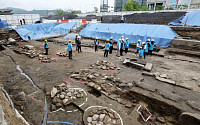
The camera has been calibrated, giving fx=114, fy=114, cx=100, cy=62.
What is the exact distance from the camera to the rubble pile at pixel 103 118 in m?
3.80

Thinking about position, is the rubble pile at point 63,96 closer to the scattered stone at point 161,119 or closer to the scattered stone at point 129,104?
the scattered stone at point 129,104

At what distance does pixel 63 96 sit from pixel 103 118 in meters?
2.01

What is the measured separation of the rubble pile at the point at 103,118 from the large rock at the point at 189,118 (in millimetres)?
2255

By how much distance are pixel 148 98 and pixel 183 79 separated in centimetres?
313

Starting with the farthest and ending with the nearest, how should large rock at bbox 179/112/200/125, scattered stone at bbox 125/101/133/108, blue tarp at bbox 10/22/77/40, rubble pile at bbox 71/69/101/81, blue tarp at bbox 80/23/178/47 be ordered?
blue tarp at bbox 10/22/77/40
blue tarp at bbox 80/23/178/47
rubble pile at bbox 71/69/101/81
scattered stone at bbox 125/101/133/108
large rock at bbox 179/112/200/125

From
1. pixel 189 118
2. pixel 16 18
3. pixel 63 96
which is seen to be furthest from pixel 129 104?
pixel 16 18

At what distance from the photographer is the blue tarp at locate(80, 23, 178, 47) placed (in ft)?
44.3

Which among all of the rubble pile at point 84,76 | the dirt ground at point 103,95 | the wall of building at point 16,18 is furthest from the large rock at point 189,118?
the wall of building at point 16,18

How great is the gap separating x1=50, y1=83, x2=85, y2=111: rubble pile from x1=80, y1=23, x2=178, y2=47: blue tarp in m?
12.0

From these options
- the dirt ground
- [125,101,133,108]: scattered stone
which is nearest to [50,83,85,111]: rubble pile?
the dirt ground

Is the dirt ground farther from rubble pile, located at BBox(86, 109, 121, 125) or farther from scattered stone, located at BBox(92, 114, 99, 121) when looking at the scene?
scattered stone, located at BBox(92, 114, 99, 121)

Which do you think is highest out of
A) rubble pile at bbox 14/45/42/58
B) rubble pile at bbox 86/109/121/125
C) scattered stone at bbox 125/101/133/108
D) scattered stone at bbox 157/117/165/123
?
rubble pile at bbox 14/45/42/58

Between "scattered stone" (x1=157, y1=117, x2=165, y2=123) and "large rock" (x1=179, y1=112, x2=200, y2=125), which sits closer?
"large rock" (x1=179, y1=112, x2=200, y2=125)

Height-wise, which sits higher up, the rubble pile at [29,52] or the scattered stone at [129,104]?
the rubble pile at [29,52]
